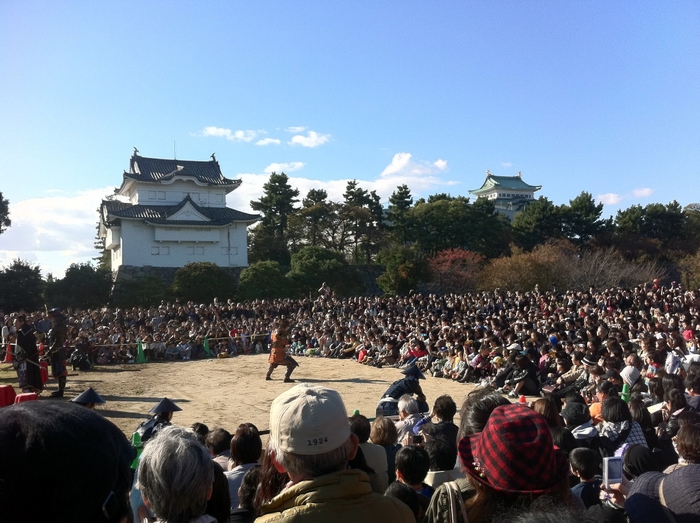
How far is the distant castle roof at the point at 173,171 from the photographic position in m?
40.1

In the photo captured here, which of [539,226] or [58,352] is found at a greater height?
[539,226]

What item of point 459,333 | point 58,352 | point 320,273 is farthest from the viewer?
point 320,273

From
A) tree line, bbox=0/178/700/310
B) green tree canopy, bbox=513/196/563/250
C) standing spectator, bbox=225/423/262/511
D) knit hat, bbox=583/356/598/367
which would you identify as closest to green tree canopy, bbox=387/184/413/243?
tree line, bbox=0/178/700/310

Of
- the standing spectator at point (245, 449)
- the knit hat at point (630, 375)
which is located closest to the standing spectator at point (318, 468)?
the standing spectator at point (245, 449)

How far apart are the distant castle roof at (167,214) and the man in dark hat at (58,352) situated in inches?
1048

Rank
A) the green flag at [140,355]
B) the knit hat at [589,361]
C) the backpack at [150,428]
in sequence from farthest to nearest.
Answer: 1. the green flag at [140,355]
2. the knit hat at [589,361]
3. the backpack at [150,428]

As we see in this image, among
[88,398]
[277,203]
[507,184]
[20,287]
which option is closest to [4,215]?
[20,287]

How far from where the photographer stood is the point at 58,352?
1171cm

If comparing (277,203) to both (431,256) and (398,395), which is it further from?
(398,395)

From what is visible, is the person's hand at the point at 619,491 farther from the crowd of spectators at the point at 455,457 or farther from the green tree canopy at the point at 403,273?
the green tree canopy at the point at 403,273

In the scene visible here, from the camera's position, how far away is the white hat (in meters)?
1.92

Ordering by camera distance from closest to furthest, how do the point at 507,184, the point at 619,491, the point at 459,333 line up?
1. the point at 619,491
2. the point at 459,333
3. the point at 507,184

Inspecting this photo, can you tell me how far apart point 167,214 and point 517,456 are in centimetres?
3886

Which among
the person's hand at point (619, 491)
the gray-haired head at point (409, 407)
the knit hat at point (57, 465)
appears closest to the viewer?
the knit hat at point (57, 465)
